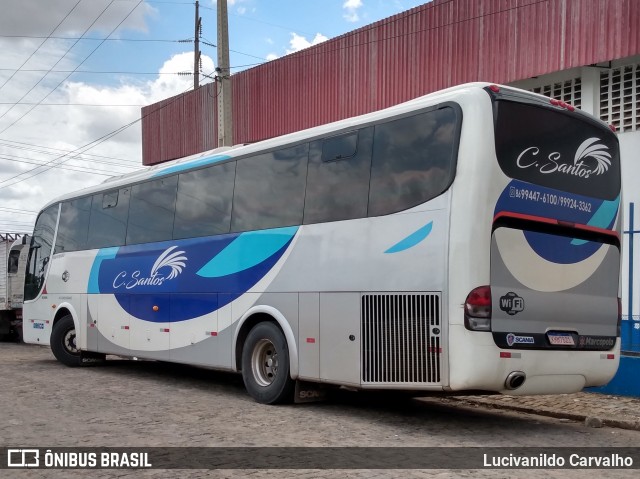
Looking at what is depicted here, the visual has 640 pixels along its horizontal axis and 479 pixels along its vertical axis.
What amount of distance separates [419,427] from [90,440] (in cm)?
345

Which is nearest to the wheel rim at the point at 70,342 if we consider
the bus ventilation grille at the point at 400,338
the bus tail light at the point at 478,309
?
the bus ventilation grille at the point at 400,338

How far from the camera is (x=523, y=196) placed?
7.89 meters

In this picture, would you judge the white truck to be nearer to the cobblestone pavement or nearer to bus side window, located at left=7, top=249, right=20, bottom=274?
bus side window, located at left=7, top=249, right=20, bottom=274

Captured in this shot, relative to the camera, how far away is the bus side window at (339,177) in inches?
348

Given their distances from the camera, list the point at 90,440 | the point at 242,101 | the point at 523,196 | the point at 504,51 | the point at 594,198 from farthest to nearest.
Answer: the point at 242,101 → the point at 504,51 → the point at 594,198 → the point at 523,196 → the point at 90,440

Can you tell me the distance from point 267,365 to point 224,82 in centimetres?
1008

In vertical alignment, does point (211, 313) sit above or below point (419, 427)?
above

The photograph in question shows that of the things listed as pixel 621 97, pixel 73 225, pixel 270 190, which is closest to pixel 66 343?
pixel 73 225

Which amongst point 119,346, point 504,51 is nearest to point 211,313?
point 119,346

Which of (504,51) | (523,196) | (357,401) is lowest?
(357,401)

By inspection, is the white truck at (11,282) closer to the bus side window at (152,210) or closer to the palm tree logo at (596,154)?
the bus side window at (152,210)

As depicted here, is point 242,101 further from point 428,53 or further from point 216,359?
point 216,359

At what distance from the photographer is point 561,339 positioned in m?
8.04

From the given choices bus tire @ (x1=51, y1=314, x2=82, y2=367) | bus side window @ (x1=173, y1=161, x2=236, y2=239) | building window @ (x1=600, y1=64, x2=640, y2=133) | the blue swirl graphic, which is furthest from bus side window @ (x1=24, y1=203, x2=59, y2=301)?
building window @ (x1=600, y1=64, x2=640, y2=133)
